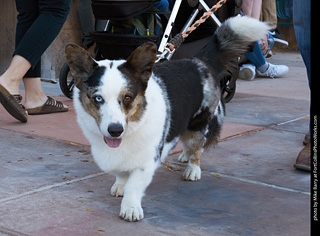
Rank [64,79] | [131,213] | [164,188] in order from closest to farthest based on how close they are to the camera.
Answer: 1. [131,213]
2. [164,188]
3. [64,79]

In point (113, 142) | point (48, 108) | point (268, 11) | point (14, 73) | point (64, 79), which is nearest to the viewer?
point (113, 142)

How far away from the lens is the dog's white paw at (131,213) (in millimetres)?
3111

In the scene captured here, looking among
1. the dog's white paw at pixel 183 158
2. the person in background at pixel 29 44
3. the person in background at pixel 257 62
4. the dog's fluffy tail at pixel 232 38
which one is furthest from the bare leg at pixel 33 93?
the person in background at pixel 257 62

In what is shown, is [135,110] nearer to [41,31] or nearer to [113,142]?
[113,142]

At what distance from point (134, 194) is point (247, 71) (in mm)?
5586

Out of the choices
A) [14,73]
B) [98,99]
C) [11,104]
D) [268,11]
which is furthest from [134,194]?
[268,11]

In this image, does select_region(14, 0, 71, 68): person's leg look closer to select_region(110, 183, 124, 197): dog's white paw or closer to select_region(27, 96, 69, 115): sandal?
select_region(27, 96, 69, 115): sandal

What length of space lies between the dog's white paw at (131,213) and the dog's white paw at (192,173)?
808 millimetres

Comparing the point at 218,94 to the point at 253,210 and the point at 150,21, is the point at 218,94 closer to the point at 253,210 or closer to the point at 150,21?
the point at 253,210

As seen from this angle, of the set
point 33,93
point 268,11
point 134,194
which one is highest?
point 134,194

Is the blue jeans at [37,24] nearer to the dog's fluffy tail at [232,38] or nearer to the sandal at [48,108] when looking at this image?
the sandal at [48,108]

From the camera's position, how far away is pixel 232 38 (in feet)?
14.3

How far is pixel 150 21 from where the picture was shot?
18.8 feet

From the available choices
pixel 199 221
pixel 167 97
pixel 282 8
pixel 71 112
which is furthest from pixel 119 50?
pixel 282 8
